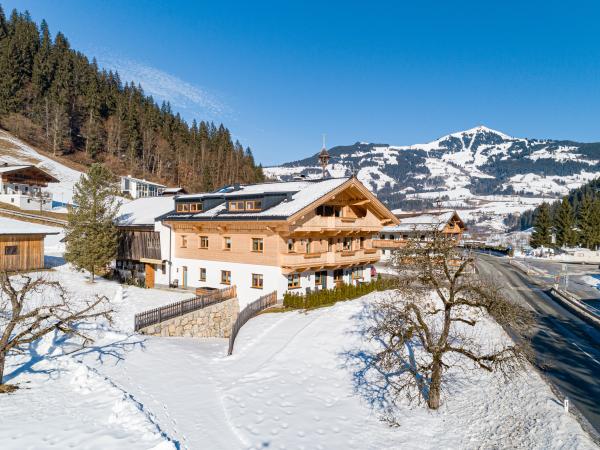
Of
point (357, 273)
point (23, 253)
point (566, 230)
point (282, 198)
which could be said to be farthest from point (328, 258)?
point (566, 230)

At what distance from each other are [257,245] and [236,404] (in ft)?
54.7

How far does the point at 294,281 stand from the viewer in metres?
30.1

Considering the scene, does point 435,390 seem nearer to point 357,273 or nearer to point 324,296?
point 324,296

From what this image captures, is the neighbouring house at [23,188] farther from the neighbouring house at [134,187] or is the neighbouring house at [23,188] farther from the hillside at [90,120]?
the hillside at [90,120]

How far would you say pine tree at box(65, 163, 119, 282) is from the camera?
3089cm

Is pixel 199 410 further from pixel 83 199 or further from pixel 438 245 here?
pixel 83 199

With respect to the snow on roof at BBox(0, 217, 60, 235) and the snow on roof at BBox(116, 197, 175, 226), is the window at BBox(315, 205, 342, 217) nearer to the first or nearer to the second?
the snow on roof at BBox(116, 197, 175, 226)

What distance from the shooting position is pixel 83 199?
31938 mm

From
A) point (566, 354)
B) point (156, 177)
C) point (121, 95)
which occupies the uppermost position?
point (121, 95)

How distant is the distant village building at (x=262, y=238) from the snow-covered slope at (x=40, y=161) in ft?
133

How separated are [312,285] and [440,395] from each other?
16300mm

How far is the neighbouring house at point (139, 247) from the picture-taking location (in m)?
35.9

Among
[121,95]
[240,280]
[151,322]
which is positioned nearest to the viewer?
[151,322]

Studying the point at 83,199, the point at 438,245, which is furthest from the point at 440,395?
the point at 83,199
